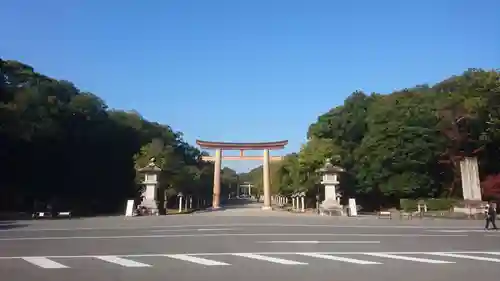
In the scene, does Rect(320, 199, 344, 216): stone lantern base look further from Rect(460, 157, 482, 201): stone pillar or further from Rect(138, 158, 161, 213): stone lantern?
Rect(138, 158, 161, 213): stone lantern

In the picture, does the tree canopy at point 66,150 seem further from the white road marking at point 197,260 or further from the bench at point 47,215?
the white road marking at point 197,260

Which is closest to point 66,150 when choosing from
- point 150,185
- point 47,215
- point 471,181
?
point 47,215

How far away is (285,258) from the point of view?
36.7ft

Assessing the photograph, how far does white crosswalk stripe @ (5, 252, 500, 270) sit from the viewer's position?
10.4 metres

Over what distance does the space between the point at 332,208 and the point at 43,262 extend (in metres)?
27.0

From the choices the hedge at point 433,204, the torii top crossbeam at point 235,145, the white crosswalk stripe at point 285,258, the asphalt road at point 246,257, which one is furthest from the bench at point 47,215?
the torii top crossbeam at point 235,145

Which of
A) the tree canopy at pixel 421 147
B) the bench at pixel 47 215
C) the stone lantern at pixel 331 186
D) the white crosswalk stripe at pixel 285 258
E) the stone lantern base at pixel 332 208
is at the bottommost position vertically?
the white crosswalk stripe at pixel 285 258

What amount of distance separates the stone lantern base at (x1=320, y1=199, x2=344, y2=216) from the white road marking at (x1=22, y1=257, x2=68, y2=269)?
26.2m

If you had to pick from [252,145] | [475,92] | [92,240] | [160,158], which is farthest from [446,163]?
[252,145]

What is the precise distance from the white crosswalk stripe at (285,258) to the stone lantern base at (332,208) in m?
22.2

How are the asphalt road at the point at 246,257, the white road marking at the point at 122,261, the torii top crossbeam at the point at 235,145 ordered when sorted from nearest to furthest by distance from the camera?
the asphalt road at the point at 246,257 < the white road marking at the point at 122,261 < the torii top crossbeam at the point at 235,145

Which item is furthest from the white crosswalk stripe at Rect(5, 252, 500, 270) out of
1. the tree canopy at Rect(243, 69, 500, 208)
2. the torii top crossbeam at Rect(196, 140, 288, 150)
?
the torii top crossbeam at Rect(196, 140, 288, 150)

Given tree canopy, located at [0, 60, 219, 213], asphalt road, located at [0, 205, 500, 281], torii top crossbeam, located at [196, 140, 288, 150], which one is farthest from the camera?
torii top crossbeam, located at [196, 140, 288, 150]

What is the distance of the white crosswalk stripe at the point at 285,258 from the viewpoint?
34.0ft
